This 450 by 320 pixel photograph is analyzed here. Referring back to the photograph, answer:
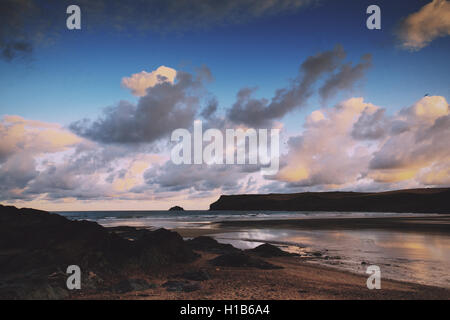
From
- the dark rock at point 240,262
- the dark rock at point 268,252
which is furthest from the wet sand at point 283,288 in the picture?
the dark rock at point 268,252

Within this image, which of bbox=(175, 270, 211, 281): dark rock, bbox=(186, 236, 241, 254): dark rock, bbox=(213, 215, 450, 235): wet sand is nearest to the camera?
bbox=(175, 270, 211, 281): dark rock

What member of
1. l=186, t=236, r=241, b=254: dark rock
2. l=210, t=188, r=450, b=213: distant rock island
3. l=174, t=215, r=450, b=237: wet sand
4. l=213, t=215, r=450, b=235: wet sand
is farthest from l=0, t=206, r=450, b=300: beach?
l=210, t=188, r=450, b=213: distant rock island

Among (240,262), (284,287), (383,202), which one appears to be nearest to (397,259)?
(240,262)

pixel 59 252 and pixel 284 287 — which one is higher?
pixel 59 252

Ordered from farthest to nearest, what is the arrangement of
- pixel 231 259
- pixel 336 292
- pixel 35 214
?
1. pixel 35 214
2. pixel 231 259
3. pixel 336 292

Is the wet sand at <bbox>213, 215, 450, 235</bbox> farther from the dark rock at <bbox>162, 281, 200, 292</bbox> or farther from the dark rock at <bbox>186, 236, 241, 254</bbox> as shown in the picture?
the dark rock at <bbox>162, 281, 200, 292</bbox>

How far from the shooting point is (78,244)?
11.9 m

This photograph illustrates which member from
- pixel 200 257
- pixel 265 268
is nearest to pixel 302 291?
pixel 265 268

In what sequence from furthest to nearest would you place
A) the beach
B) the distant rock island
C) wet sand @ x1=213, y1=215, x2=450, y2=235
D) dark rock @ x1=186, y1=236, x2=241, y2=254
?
1. the distant rock island
2. wet sand @ x1=213, y1=215, x2=450, y2=235
3. dark rock @ x1=186, y1=236, x2=241, y2=254
4. the beach

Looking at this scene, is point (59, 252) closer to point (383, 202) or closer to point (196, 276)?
point (196, 276)
